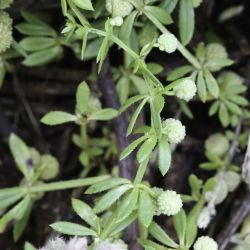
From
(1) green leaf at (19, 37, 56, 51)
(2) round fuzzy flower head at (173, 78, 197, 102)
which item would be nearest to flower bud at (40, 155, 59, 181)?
(1) green leaf at (19, 37, 56, 51)

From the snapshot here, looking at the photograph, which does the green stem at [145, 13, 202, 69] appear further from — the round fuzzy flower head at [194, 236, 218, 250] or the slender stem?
the round fuzzy flower head at [194, 236, 218, 250]

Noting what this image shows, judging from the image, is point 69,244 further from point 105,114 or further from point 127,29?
point 127,29

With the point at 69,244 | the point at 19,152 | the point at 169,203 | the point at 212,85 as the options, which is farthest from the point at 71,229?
the point at 212,85

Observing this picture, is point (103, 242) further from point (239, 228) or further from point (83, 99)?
point (239, 228)

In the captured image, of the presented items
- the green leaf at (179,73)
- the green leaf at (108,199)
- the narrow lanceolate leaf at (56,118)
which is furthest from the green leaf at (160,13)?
the green leaf at (108,199)

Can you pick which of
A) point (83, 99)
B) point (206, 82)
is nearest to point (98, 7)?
point (83, 99)
